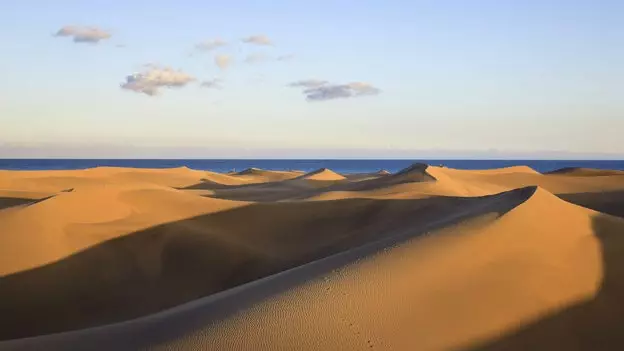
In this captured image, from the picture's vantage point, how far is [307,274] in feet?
22.5

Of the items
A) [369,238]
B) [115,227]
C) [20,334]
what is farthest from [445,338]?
[115,227]

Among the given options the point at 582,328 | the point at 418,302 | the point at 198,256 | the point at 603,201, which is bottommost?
the point at 198,256

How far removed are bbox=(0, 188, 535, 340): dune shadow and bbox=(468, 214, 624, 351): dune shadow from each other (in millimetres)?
2225

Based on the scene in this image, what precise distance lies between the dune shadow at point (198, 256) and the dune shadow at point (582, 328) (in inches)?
87.6

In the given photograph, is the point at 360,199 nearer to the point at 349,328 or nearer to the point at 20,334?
the point at 20,334

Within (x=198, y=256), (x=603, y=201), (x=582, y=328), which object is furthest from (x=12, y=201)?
(x=603, y=201)

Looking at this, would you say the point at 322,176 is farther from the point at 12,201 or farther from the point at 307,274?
the point at 307,274

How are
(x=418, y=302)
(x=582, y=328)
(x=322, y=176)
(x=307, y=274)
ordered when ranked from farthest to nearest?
1. (x=322, y=176)
2. (x=307, y=274)
3. (x=582, y=328)
4. (x=418, y=302)

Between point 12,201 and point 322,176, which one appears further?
point 322,176

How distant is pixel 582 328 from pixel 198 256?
6855 millimetres

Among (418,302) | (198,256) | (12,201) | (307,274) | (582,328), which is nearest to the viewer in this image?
(418,302)

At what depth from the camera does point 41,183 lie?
29.1 meters

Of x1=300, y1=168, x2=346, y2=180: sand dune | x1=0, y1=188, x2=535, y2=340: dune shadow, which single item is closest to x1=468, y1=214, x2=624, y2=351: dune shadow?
x1=0, y1=188, x2=535, y2=340: dune shadow

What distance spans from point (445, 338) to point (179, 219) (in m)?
8.90
